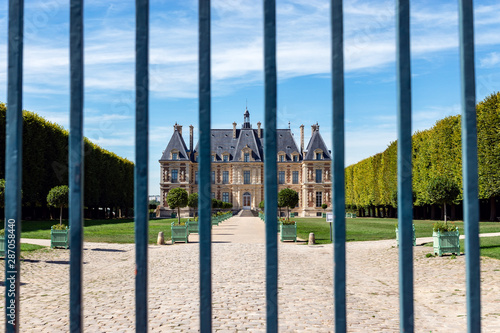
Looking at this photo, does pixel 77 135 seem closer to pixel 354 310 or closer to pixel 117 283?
pixel 354 310

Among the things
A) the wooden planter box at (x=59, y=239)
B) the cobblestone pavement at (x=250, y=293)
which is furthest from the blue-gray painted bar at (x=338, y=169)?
the wooden planter box at (x=59, y=239)

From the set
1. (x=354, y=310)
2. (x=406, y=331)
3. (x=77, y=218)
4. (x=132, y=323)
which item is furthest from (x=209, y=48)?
(x=354, y=310)

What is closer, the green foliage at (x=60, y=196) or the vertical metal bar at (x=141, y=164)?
the vertical metal bar at (x=141, y=164)

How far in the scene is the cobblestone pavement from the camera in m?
4.73

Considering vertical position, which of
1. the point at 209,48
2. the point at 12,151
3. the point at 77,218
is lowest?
the point at 77,218

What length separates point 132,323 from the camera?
4699 mm

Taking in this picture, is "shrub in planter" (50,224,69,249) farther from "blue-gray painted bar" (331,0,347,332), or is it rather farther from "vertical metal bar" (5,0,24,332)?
"blue-gray painted bar" (331,0,347,332)

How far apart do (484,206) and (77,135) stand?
33662mm

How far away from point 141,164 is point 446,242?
33.8 feet

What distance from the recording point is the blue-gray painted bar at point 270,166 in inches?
63.1

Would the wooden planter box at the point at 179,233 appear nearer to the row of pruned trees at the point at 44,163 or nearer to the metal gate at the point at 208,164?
the row of pruned trees at the point at 44,163

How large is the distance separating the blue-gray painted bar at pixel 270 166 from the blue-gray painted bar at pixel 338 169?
22 cm

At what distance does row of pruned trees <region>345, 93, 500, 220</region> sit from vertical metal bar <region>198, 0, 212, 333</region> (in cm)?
1295

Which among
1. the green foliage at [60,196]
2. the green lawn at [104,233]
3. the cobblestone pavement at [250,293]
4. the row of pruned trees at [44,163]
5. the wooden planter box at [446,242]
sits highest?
the row of pruned trees at [44,163]
